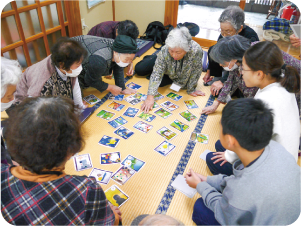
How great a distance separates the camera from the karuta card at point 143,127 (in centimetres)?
214

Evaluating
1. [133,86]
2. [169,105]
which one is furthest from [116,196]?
[133,86]

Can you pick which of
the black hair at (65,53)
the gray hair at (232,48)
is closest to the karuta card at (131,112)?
the black hair at (65,53)

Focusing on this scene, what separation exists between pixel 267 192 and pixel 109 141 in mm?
1401

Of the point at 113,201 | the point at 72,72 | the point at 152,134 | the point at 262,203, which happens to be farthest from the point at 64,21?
the point at 262,203

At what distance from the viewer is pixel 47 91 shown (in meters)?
1.78

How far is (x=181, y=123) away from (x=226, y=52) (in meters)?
0.84

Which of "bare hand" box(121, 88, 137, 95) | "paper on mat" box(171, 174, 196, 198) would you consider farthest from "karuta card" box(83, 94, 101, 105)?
"paper on mat" box(171, 174, 196, 198)

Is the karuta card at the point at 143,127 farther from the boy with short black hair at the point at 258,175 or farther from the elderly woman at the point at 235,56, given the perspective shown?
the boy with short black hair at the point at 258,175

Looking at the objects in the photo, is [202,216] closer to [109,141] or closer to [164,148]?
[164,148]

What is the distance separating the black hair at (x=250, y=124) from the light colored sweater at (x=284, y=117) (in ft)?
1.27

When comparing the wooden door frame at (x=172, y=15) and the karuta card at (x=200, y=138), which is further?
the wooden door frame at (x=172, y=15)

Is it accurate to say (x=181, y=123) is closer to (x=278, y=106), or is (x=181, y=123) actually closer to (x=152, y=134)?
(x=152, y=134)

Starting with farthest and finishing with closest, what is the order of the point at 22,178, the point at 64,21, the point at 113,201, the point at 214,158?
the point at 64,21
the point at 214,158
the point at 113,201
the point at 22,178

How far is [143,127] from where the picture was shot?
2.17 metres
